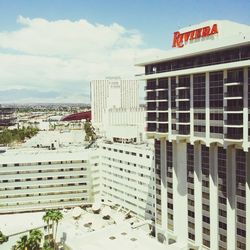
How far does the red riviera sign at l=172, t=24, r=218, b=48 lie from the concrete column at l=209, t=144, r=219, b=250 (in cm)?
2247

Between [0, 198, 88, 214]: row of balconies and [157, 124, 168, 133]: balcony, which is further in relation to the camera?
[0, 198, 88, 214]: row of balconies

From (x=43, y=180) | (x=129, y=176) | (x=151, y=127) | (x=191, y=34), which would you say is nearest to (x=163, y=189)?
(x=151, y=127)

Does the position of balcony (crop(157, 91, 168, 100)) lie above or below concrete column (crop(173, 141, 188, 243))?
above

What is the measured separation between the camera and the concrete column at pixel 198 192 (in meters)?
71.6

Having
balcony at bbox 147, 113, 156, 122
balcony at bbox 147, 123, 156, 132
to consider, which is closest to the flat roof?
balcony at bbox 147, 123, 156, 132

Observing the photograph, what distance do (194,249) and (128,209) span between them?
38.6 meters

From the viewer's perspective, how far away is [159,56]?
74875 mm

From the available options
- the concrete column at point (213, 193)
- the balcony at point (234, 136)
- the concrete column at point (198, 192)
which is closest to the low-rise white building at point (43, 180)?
the concrete column at point (198, 192)

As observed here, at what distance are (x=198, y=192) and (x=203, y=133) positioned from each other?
44.3 feet

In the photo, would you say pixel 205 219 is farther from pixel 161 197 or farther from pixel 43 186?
pixel 43 186

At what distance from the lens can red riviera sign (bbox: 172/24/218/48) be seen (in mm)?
67400

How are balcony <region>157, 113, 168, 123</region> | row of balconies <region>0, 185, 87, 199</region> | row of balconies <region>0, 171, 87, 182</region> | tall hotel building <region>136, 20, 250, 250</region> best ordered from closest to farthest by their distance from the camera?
tall hotel building <region>136, 20, 250, 250</region>, balcony <region>157, 113, 168, 123</region>, row of balconies <region>0, 171, 87, 182</region>, row of balconies <region>0, 185, 87, 199</region>

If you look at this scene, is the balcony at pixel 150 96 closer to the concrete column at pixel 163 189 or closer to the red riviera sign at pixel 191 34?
the concrete column at pixel 163 189

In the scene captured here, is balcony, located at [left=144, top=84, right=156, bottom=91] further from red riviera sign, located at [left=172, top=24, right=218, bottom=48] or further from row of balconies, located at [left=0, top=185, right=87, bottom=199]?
row of balconies, located at [left=0, top=185, right=87, bottom=199]
